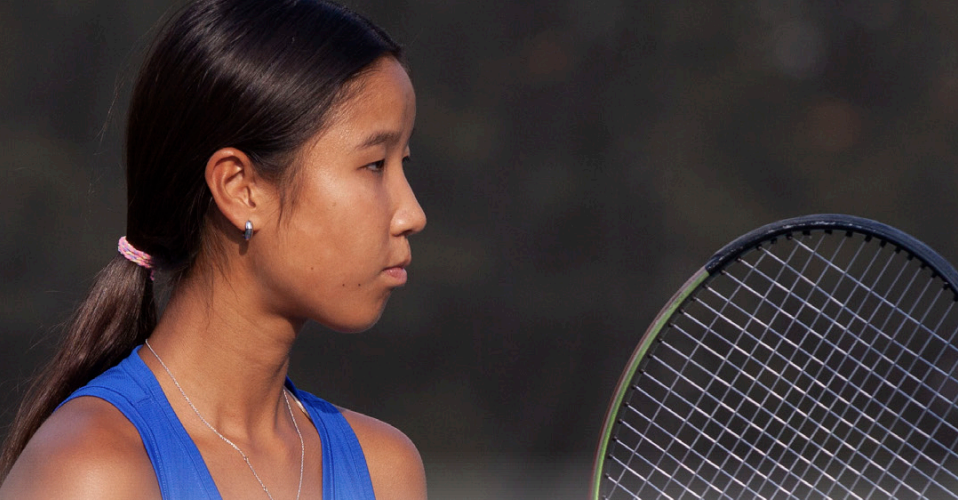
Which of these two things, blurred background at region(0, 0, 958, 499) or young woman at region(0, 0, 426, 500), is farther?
blurred background at region(0, 0, 958, 499)

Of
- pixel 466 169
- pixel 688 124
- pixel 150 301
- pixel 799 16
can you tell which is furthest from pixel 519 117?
pixel 150 301

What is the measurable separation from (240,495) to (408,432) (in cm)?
206

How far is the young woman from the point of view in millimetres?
1260

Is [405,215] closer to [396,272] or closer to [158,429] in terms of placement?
[396,272]

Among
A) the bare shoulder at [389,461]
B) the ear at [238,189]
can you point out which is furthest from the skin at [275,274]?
the bare shoulder at [389,461]

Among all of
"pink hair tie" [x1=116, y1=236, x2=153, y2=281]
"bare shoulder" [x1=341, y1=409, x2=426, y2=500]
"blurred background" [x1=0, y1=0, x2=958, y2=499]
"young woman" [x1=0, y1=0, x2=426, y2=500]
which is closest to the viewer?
"young woman" [x1=0, y1=0, x2=426, y2=500]

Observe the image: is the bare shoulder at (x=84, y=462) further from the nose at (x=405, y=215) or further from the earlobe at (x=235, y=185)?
the nose at (x=405, y=215)

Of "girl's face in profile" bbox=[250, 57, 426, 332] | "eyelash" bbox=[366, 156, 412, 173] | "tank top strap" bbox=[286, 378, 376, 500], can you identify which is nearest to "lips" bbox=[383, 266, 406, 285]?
"girl's face in profile" bbox=[250, 57, 426, 332]

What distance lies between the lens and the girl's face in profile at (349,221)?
1289mm

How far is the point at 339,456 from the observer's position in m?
1.47

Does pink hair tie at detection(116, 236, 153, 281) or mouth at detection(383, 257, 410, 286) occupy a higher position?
mouth at detection(383, 257, 410, 286)

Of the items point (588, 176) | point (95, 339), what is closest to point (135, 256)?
point (95, 339)

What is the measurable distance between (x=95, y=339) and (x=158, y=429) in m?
0.18

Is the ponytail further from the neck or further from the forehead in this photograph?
the forehead
